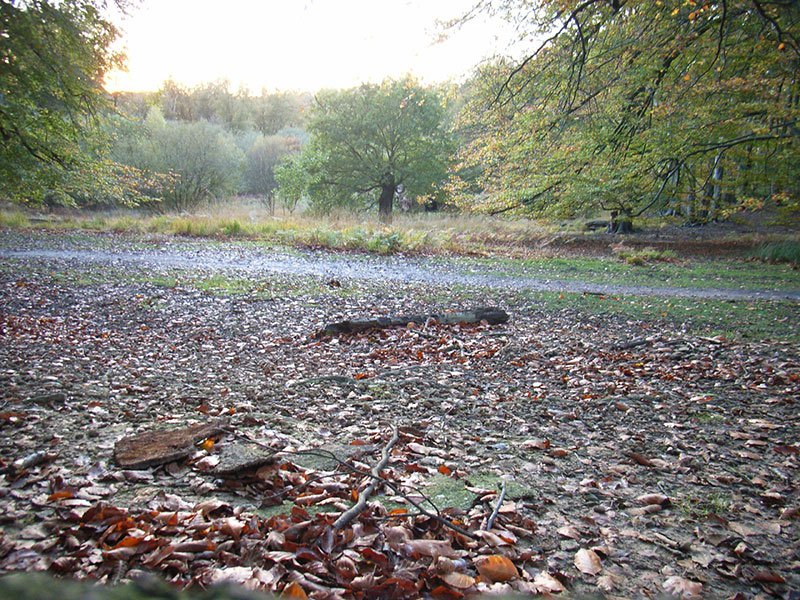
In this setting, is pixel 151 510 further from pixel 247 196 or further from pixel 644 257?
pixel 247 196

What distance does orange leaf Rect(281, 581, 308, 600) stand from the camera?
1.80 meters

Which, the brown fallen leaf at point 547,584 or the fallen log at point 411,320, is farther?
the fallen log at point 411,320

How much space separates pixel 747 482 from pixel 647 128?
997 centimetres

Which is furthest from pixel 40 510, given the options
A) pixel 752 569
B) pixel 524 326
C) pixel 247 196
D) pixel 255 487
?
pixel 247 196

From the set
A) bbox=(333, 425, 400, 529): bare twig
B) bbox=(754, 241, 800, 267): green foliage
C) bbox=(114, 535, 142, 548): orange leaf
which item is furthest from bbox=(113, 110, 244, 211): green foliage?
bbox=(114, 535, 142, 548): orange leaf

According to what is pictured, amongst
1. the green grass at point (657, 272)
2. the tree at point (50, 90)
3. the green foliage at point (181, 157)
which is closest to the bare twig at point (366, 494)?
the tree at point (50, 90)

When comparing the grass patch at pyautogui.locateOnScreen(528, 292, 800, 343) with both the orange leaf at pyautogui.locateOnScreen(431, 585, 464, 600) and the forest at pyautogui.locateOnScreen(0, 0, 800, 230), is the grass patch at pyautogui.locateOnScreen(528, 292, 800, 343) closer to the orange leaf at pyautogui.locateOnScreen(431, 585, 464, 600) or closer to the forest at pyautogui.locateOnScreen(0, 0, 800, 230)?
the forest at pyautogui.locateOnScreen(0, 0, 800, 230)

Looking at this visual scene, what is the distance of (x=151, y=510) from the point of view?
8.11 feet

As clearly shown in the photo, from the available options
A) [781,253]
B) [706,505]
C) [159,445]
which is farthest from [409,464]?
[781,253]

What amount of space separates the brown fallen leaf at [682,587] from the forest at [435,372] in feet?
0.04

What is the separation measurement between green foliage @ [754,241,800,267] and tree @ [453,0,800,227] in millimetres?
1654

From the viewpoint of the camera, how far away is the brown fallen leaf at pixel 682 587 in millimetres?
2133

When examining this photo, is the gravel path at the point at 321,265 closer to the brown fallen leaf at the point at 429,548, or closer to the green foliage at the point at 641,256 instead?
the green foliage at the point at 641,256

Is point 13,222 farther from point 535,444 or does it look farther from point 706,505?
point 706,505
